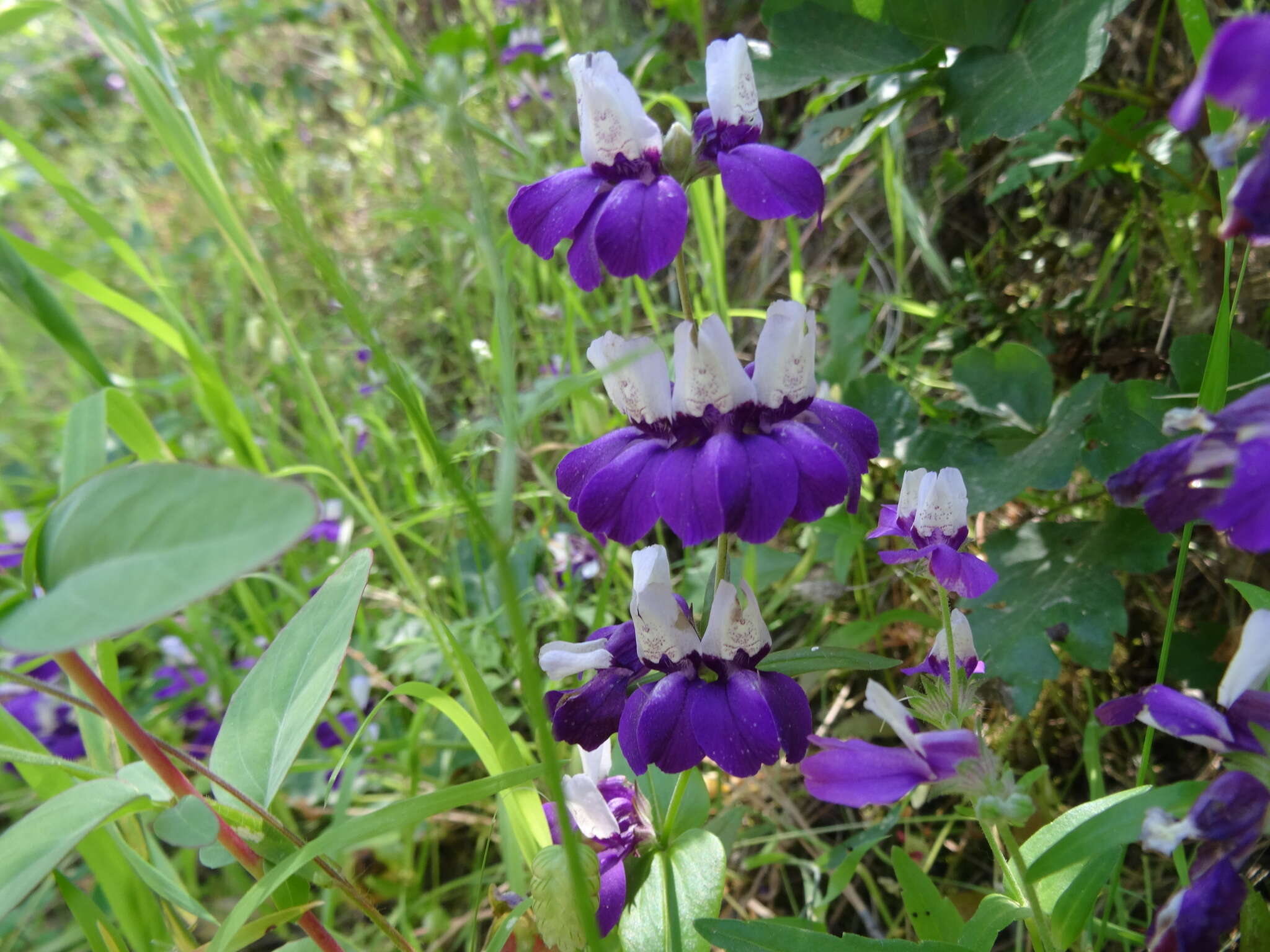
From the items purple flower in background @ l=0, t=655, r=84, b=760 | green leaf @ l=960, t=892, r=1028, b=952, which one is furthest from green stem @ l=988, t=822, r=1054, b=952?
purple flower in background @ l=0, t=655, r=84, b=760

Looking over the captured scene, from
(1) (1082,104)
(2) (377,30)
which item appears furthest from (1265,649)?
(2) (377,30)

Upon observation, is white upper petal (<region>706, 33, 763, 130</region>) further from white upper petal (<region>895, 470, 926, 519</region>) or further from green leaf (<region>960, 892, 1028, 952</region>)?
green leaf (<region>960, 892, 1028, 952</region>)

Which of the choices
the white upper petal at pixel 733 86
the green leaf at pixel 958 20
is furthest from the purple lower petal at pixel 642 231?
the green leaf at pixel 958 20

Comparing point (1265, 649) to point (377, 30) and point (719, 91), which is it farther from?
point (377, 30)

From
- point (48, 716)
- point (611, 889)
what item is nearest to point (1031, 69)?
point (611, 889)

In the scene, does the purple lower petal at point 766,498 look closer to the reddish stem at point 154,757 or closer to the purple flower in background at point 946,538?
the purple flower in background at point 946,538

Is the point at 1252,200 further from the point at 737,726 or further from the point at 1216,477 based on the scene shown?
the point at 737,726
